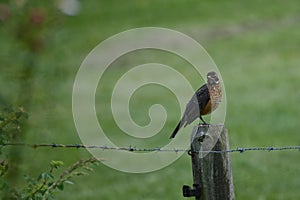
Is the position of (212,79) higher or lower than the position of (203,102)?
higher

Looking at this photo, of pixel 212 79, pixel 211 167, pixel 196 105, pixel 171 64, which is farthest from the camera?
pixel 171 64

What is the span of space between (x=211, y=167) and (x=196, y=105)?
101cm

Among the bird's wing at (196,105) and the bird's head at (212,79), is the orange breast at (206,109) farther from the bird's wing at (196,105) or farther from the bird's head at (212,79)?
the bird's head at (212,79)

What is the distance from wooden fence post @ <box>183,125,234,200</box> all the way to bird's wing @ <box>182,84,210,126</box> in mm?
808

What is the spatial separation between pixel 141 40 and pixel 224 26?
116 inches

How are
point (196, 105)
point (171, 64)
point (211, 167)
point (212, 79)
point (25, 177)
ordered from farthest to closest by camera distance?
point (171, 64) < point (212, 79) < point (196, 105) < point (25, 177) < point (211, 167)

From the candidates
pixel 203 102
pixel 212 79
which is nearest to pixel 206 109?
pixel 203 102

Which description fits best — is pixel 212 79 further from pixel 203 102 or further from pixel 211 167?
pixel 211 167

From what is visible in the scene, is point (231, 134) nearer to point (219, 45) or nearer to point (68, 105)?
point (68, 105)

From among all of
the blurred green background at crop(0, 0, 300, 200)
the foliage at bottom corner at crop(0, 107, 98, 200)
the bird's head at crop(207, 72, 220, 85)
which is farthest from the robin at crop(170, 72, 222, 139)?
the blurred green background at crop(0, 0, 300, 200)

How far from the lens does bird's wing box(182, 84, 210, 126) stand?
226 inches

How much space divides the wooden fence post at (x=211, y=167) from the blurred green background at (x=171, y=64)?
1.32 m

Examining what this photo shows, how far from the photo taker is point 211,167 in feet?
15.9

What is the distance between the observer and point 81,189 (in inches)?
420
